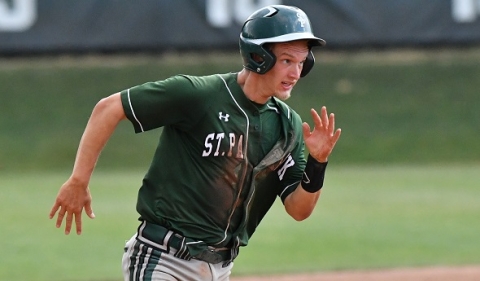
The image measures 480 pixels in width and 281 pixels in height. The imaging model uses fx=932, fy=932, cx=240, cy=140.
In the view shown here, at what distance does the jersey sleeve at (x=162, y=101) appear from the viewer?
4.09 metres

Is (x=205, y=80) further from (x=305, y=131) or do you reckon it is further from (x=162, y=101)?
(x=305, y=131)

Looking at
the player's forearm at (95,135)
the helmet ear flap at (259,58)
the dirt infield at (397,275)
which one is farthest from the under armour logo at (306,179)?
the dirt infield at (397,275)

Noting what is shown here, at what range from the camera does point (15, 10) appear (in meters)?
15.9

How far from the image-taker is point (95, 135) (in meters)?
4.07

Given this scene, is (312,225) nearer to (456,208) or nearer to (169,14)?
(456,208)

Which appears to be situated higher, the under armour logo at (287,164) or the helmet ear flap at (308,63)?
the helmet ear flap at (308,63)

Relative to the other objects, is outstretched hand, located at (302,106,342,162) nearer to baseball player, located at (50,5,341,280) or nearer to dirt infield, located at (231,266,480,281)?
baseball player, located at (50,5,341,280)

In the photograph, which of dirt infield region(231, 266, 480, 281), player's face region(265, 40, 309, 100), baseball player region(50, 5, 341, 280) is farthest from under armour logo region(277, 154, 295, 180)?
dirt infield region(231, 266, 480, 281)

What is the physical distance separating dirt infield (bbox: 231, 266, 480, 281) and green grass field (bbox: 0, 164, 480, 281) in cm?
29

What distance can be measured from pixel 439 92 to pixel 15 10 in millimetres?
7674

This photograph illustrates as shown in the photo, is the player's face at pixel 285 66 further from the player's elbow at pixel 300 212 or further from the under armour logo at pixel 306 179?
the player's elbow at pixel 300 212

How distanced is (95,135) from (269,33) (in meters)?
0.90

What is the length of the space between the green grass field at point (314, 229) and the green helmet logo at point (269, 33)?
4277mm

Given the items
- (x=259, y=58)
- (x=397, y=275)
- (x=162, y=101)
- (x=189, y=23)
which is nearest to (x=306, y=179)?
(x=259, y=58)
